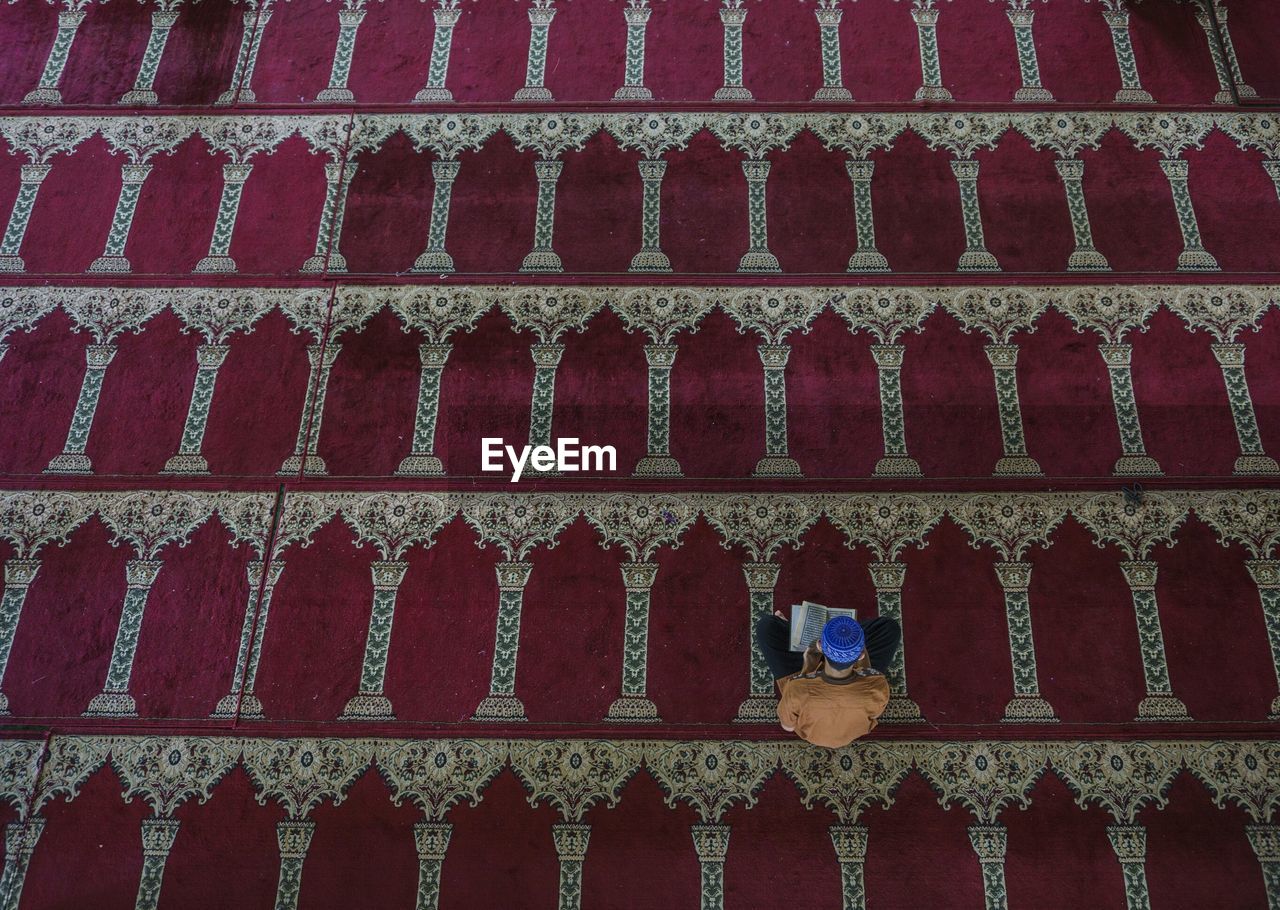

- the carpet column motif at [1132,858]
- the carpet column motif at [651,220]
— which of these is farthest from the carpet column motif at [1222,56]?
the carpet column motif at [1132,858]

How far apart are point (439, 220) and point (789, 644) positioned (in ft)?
7.77

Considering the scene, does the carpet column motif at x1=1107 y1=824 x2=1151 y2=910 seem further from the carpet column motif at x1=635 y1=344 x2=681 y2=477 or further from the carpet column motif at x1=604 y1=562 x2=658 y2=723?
the carpet column motif at x1=635 y1=344 x2=681 y2=477

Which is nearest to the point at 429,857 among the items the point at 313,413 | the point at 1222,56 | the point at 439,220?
the point at 313,413

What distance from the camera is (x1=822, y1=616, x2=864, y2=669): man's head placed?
2674 millimetres

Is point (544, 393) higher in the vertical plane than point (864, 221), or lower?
lower

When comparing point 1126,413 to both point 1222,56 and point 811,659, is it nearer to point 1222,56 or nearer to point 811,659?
point 811,659

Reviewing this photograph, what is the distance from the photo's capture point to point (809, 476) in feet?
11.8

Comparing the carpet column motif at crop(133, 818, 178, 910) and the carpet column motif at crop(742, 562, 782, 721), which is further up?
the carpet column motif at crop(742, 562, 782, 721)

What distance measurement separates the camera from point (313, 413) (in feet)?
12.2

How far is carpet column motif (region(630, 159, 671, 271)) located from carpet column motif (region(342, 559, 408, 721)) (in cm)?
161

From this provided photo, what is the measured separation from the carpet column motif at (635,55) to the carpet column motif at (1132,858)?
3.52 m

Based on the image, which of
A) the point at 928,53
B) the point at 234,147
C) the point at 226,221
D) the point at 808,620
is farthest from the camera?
the point at 928,53

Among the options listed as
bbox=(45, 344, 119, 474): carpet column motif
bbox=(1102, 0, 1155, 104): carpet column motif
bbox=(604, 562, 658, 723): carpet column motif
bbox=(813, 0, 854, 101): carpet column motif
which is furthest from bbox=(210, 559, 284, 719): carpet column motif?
bbox=(1102, 0, 1155, 104): carpet column motif

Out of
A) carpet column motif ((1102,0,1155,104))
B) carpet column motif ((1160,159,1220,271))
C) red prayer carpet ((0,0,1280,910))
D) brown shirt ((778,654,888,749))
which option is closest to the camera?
brown shirt ((778,654,888,749))
